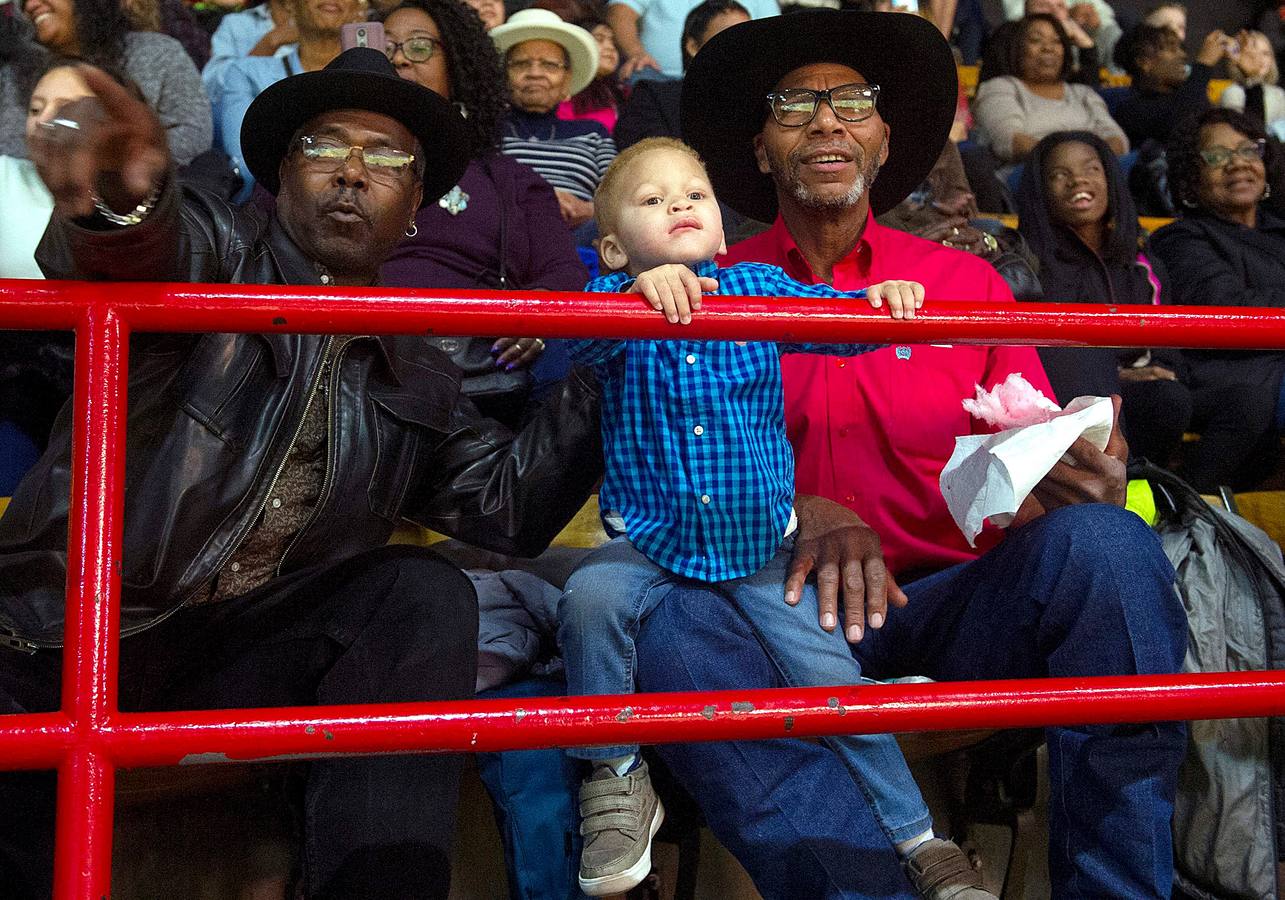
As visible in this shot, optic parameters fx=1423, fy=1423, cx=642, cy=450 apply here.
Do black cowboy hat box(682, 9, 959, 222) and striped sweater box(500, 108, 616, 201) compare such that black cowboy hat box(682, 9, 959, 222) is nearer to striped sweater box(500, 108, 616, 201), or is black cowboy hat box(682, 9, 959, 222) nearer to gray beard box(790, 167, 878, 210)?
gray beard box(790, 167, 878, 210)

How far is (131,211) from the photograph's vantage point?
163cm

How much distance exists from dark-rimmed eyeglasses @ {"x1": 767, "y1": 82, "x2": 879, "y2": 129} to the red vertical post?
156 centimetres

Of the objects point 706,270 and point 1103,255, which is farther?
point 1103,255

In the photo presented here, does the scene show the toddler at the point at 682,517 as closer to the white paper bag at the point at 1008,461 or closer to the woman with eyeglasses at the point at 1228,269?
the white paper bag at the point at 1008,461

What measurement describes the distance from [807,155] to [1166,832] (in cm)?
140

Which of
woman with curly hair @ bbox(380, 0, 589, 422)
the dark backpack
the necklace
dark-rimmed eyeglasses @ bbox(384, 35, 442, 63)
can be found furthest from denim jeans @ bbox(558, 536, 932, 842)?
dark-rimmed eyeglasses @ bbox(384, 35, 442, 63)

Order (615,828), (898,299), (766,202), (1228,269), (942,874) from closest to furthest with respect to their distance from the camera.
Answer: (898,299) → (942,874) → (615,828) → (766,202) → (1228,269)

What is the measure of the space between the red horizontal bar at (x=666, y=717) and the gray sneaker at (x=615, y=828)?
0.53 meters

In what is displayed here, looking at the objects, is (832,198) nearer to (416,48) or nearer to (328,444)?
(328,444)

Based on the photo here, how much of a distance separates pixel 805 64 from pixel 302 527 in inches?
55.4

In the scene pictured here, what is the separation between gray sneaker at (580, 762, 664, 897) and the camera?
1999mm

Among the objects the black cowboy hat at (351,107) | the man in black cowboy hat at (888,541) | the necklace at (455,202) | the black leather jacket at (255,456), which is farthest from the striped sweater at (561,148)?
the black leather jacket at (255,456)

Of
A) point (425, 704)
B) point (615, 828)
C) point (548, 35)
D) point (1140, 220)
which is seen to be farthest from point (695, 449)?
point (1140, 220)

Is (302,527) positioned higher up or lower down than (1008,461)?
lower down
